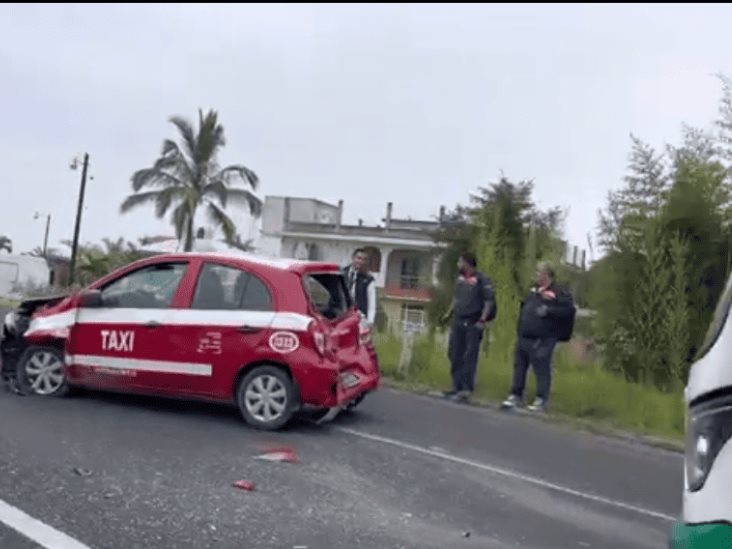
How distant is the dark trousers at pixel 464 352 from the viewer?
11.9 metres

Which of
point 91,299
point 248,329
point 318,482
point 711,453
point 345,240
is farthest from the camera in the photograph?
point 345,240

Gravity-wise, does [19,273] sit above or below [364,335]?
above

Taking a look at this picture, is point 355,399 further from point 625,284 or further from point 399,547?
point 625,284

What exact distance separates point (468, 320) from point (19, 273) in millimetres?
33892

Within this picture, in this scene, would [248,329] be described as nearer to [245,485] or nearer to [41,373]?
[41,373]

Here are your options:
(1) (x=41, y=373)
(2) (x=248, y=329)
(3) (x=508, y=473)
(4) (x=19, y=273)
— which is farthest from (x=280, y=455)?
(4) (x=19, y=273)

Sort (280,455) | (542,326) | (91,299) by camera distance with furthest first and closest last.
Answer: (542,326), (91,299), (280,455)

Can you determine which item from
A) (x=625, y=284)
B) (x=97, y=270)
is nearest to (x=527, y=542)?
(x=625, y=284)

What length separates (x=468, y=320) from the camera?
11.9m


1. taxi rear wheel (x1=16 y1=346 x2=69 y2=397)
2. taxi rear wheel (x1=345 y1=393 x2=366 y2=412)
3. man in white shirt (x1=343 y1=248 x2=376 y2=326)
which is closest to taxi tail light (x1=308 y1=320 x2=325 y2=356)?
taxi rear wheel (x1=345 y1=393 x2=366 y2=412)

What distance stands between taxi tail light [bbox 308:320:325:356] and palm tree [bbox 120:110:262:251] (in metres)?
35.0

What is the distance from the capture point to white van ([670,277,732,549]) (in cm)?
221

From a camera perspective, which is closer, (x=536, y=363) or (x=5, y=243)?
(x=536, y=363)

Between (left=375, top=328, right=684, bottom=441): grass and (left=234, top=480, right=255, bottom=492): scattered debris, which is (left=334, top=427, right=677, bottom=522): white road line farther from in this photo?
(left=375, top=328, right=684, bottom=441): grass
